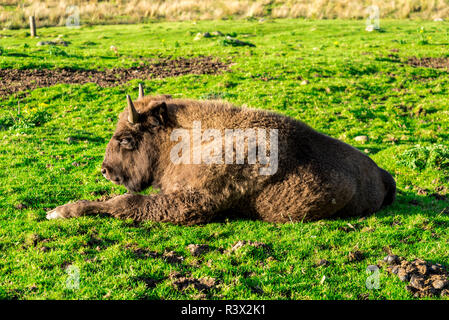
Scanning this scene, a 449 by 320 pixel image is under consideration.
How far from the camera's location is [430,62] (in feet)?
76.8

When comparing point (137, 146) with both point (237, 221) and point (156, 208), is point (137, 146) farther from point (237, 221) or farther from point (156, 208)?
point (237, 221)

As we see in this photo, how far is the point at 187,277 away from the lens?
5219mm

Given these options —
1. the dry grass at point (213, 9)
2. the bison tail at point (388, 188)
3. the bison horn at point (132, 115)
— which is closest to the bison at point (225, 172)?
the bison horn at point (132, 115)

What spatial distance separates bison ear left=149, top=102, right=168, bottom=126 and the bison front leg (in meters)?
1.37

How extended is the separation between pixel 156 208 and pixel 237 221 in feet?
4.71

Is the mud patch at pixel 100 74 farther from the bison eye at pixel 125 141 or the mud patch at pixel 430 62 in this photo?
the bison eye at pixel 125 141

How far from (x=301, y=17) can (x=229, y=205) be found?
42243 mm

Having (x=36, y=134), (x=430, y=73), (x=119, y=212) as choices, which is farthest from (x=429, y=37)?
(x=119, y=212)

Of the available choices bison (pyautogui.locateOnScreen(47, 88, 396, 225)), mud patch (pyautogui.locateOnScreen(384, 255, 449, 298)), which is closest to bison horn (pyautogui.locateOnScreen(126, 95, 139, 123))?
bison (pyautogui.locateOnScreen(47, 88, 396, 225))

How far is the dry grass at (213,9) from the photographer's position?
43541mm

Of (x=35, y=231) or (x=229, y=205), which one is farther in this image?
(x=229, y=205)

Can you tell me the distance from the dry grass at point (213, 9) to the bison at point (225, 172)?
3889 centimetres

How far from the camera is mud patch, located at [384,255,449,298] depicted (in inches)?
195

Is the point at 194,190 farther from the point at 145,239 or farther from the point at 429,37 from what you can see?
the point at 429,37
